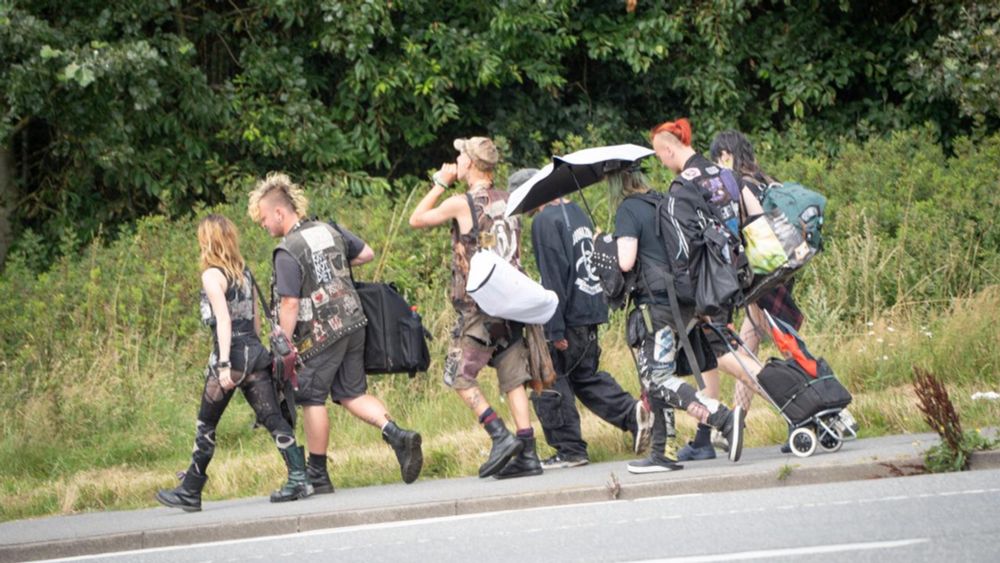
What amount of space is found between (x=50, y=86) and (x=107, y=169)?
1.43m

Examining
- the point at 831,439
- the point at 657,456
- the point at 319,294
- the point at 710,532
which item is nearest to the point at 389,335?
the point at 319,294

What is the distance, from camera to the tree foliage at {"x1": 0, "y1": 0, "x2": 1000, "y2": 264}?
64.9 feet

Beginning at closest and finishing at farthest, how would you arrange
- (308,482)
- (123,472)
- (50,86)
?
(308,482) → (123,472) → (50,86)

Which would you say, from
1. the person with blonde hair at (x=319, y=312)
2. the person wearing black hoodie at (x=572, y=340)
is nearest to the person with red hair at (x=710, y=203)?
the person wearing black hoodie at (x=572, y=340)

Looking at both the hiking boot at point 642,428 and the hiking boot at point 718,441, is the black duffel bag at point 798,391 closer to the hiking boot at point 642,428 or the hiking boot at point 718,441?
the hiking boot at point 718,441

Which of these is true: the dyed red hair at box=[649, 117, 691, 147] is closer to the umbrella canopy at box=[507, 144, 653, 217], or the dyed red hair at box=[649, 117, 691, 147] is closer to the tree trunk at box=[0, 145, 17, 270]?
the umbrella canopy at box=[507, 144, 653, 217]

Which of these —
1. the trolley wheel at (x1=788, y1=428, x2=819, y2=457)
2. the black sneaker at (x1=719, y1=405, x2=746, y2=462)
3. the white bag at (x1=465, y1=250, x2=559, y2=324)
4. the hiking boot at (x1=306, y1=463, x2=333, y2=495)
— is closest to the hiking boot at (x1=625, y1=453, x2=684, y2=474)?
the black sneaker at (x1=719, y1=405, x2=746, y2=462)

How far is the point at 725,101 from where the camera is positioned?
21.4 metres

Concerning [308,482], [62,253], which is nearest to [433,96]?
[62,253]

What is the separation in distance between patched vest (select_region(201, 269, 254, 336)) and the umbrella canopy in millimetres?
1693

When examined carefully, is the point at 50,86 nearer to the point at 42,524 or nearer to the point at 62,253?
the point at 62,253

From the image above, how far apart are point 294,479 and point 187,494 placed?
0.66 m

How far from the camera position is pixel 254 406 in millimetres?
10586

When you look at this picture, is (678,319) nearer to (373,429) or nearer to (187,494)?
(187,494)
